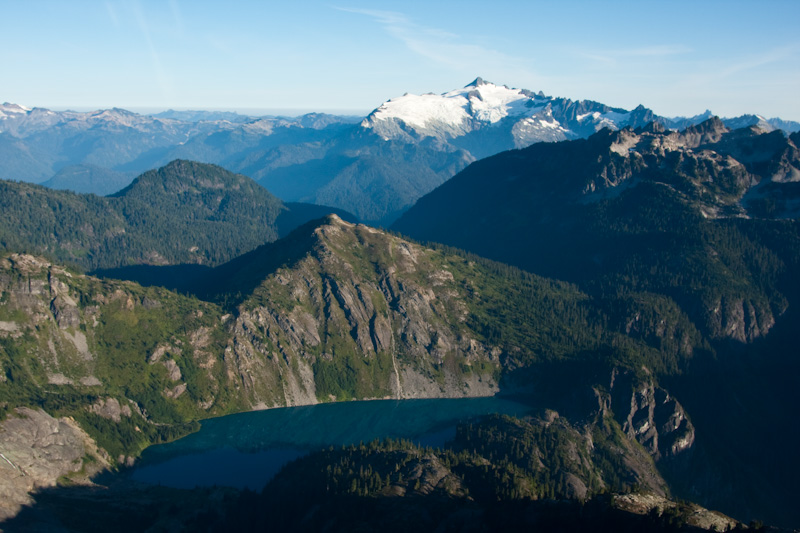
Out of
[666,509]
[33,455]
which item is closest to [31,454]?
[33,455]

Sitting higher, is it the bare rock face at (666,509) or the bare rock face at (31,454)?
the bare rock face at (666,509)

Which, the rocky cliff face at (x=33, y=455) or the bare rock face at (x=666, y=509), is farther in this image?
the rocky cliff face at (x=33, y=455)

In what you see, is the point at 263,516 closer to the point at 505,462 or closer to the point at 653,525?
the point at 505,462

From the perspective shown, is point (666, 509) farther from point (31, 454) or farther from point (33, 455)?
point (31, 454)

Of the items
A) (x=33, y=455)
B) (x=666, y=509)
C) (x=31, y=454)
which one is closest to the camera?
(x=666, y=509)

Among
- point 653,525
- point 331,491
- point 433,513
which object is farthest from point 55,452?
point 653,525

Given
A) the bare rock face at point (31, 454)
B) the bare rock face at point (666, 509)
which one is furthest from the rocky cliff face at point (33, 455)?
the bare rock face at point (666, 509)

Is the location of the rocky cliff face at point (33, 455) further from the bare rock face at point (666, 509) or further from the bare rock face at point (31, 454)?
the bare rock face at point (666, 509)

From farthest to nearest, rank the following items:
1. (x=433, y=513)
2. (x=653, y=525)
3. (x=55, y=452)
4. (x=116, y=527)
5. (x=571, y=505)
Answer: (x=55, y=452) < (x=116, y=527) < (x=433, y=513) < (x=571, y=505) < (x=653, y=525)
